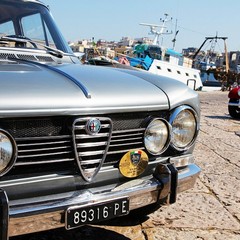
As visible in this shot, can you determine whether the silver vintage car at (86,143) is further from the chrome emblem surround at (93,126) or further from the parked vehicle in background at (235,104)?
the parked vehicle in background at (235,104)

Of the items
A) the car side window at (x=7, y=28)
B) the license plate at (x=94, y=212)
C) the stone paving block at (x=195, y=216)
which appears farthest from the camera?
the car side window at (x=7, y=28)

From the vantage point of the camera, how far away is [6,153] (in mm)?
1929

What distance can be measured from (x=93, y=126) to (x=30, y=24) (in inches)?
73.6

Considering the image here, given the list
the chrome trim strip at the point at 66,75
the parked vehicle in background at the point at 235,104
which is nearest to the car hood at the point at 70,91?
the chrome trim strip at the point at 66,75

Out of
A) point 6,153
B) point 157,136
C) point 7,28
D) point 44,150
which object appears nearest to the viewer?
point 6,153

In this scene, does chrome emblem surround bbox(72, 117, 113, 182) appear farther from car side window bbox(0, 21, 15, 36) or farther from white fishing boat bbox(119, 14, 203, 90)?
white fishing boat bbox(119, 14, 203, 90)

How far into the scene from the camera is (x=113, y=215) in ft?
7.39

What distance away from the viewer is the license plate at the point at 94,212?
6.82ft

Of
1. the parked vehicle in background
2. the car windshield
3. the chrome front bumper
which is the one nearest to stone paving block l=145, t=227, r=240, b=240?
the chrome front bumper

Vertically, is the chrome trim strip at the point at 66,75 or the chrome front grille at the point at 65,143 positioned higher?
the chrome trim strip at the point at 66,75

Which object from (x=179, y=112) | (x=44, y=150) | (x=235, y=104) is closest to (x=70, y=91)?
(x=44, y=150)

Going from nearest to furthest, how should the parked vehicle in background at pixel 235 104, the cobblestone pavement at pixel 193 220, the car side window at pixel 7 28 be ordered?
1. the cobblestone pavement at pixel 193 220
2. the car side window at pixel 7 28
3. the parked vehicle in background at pixel 235 104

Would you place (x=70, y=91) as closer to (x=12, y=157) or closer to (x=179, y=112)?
(x=12, y=157)

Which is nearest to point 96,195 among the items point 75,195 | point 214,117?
point 75,195
